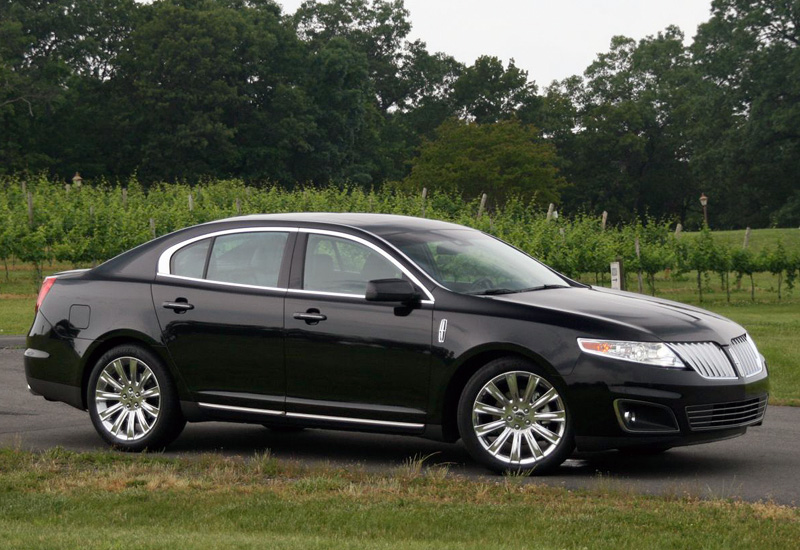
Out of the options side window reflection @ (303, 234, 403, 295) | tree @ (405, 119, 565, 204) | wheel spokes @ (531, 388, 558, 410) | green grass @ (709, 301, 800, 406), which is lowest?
green grass @ (709, 301, 800, 406)

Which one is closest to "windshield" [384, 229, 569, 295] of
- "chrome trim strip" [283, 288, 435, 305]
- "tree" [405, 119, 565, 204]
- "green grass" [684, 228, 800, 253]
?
"chrome trim strip" [283, 288, 435, 305]

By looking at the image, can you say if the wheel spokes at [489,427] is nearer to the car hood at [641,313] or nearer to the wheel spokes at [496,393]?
the wheel spokes at [496,393]

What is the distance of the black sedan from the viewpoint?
26.6 feet

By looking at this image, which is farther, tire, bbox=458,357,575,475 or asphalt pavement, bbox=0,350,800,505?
tire, bbox=458,357,575,475

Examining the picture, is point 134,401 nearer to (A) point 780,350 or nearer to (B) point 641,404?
(B) point 641,404

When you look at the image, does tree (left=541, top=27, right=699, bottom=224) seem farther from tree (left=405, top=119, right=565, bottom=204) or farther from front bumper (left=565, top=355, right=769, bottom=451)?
front bumper (left=565, top=355, right=769, bottom=451)

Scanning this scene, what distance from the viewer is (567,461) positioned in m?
8.95

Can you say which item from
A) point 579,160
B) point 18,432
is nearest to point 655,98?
point 579,160

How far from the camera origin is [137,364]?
31.3ft

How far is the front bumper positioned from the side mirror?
1.18 m

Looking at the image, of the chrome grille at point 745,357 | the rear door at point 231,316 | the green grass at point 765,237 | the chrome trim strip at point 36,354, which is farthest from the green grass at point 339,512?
the green grass at point 765,237

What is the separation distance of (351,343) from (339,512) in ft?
6.53

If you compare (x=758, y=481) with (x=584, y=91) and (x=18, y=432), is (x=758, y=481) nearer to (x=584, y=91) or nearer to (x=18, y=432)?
(x=18, y=432)

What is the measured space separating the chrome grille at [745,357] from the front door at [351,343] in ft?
6.50
